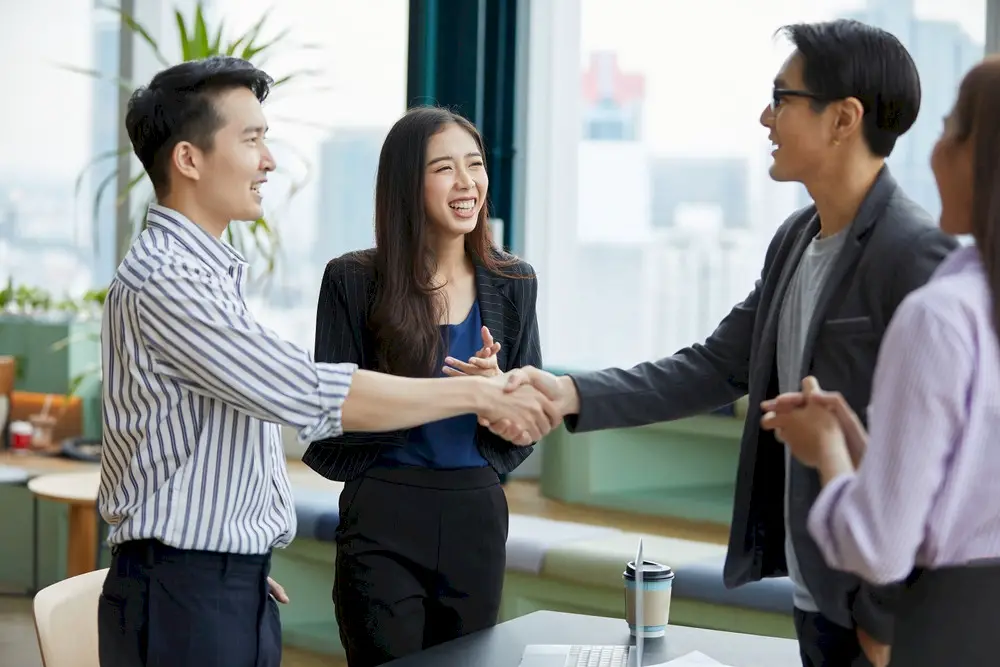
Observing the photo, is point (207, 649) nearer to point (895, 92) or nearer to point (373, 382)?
point (373, 382)

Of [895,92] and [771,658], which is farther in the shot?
[771,658]

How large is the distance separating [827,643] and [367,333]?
1.24 meters

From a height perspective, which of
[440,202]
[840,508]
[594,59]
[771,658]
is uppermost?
[594,59]

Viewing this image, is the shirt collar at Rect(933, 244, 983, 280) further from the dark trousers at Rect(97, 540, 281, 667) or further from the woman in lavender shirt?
the dark trousers at Rect(97, 540, 281, 667)

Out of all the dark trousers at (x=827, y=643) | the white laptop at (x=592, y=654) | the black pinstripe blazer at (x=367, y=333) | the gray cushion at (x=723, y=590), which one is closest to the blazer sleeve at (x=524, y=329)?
the black pinstripe blazer at (x=367, y=333)

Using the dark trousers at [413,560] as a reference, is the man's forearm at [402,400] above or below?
above

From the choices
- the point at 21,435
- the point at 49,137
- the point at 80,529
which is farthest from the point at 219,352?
the point at 49,137

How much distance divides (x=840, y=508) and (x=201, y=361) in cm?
101

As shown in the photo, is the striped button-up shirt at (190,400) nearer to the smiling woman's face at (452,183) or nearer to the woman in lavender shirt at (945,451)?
the smiling woman's face at (452,183)

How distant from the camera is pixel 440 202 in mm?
2643

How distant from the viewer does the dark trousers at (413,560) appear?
245 centimetres

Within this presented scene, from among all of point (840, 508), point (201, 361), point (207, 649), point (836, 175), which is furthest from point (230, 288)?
point (840, 508)

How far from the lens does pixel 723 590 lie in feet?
12.0

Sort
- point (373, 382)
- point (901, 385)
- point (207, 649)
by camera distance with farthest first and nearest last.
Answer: point (373, 382), point (207, 649), point (901, 385)
